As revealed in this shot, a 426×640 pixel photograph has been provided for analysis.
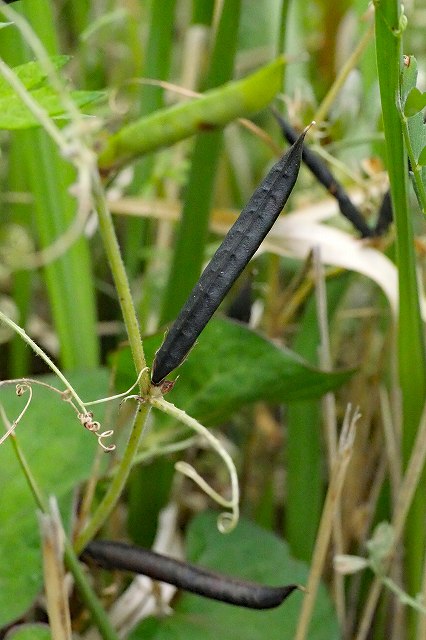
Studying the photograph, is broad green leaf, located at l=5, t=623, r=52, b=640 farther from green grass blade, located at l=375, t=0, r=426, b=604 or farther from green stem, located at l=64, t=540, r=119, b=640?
green grass blade, located at l=375, t=0, r=426, b=604

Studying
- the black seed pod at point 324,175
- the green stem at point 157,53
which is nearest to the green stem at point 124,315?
the black seed pod at point 324,175

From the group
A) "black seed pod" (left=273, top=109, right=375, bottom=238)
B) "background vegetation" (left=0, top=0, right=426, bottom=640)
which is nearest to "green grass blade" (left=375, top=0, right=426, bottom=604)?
"background vegetation" (left=0, top=0, right=426, bottom=640)

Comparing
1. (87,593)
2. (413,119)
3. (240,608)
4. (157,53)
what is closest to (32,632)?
(87,593)

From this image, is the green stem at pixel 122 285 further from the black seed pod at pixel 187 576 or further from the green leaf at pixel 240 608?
the green leaf at pixel 240 608

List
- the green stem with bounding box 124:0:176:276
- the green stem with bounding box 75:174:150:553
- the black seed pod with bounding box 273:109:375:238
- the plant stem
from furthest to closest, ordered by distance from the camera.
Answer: the green stem with bounding box 124:0:176:276 < the black seed pod with bounding box 273:109:375:238 < the plant stem < the green stem with bounding box 75:174:150:553

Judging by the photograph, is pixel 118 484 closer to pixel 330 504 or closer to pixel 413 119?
pixel 330 504

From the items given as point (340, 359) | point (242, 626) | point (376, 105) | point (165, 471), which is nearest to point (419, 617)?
point (242, 626)
